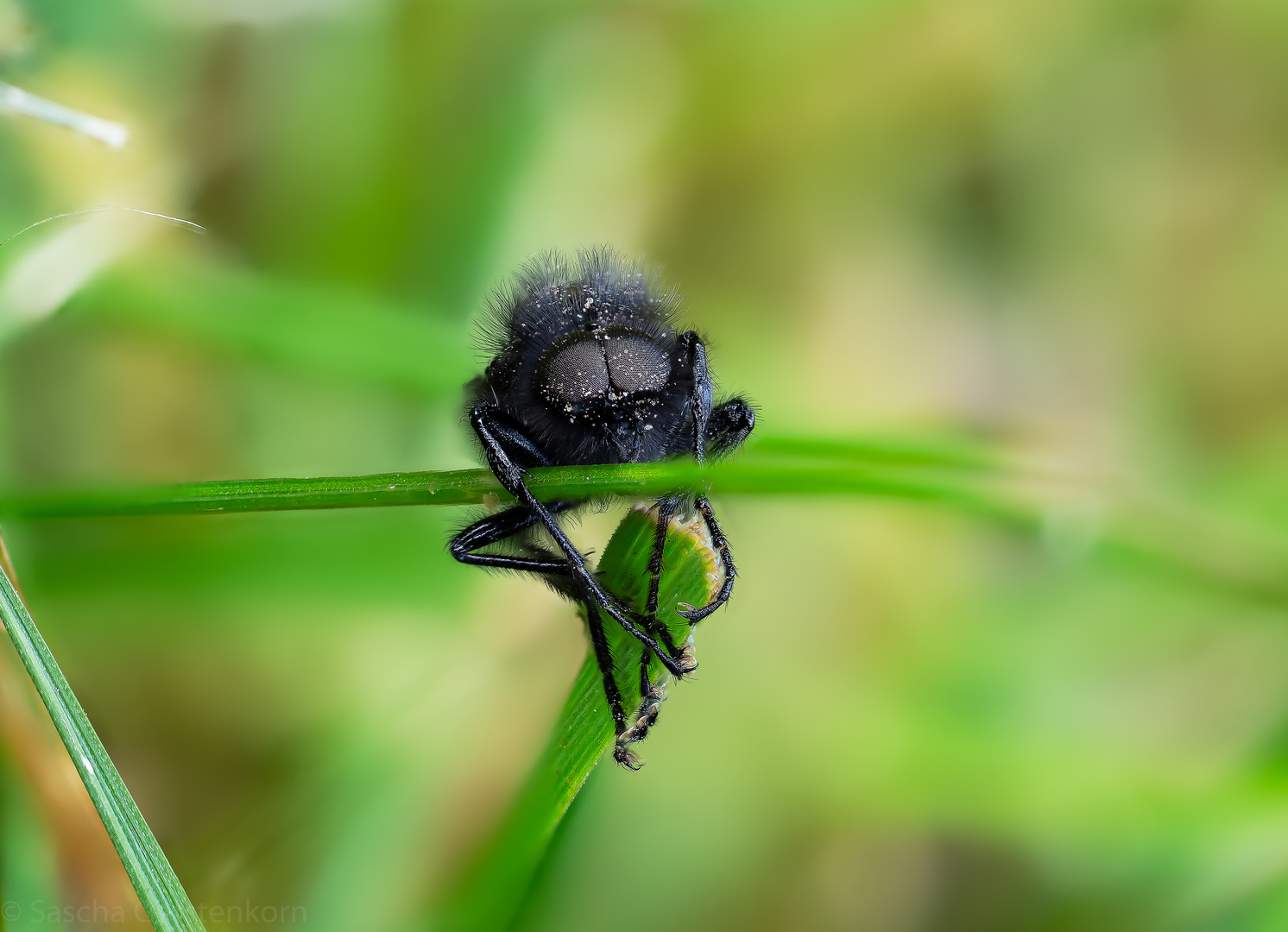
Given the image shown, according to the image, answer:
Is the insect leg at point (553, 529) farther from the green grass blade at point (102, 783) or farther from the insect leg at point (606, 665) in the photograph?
the green grass blade at point (102, 783)

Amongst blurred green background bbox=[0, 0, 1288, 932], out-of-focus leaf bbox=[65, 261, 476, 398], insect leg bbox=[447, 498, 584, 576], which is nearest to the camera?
insect leg bbox=[447, 498, 584, 576]

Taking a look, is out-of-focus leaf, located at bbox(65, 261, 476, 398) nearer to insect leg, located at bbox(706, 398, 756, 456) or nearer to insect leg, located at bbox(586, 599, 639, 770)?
insect leg, located at bbox(706, 398, 756, 456)

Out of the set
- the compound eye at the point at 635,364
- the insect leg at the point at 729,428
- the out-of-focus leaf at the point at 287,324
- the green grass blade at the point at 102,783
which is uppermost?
the compound eye at the point at 635,364

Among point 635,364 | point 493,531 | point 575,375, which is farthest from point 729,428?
point 493,531

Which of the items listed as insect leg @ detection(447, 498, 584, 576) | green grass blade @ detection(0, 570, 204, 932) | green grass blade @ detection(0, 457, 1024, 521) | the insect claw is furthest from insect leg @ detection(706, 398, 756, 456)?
green grass blade @ detection(0, 570, 204, 932)

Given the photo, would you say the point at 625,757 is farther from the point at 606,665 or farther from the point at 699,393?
the point at 699,393

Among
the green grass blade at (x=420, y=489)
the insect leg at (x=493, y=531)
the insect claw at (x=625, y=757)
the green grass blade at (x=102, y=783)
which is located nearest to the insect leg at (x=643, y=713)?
the insect claw at (x=625, y=757)
